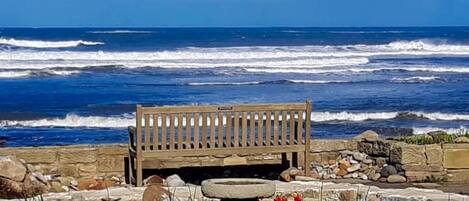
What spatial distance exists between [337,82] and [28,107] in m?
13.6

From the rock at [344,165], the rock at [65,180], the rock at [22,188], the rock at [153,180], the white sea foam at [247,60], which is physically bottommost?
the rock at [65,180]

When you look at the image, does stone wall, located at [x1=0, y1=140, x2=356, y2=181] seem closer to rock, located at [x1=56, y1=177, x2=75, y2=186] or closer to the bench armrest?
rock, located at [x1=56, y1=177, x2=75, y2=186]

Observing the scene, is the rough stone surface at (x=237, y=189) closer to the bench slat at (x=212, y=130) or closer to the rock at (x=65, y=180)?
the bench slat at (x=212, y=130)

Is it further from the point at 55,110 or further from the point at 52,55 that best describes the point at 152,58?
the point at 55,110

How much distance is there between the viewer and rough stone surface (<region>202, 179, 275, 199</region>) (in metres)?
6.00

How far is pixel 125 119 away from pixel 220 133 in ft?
33.0

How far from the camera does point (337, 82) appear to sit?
35.4 m

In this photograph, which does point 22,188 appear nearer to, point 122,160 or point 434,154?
point 122,160

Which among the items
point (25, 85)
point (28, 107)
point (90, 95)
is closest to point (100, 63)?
point (25, 85)

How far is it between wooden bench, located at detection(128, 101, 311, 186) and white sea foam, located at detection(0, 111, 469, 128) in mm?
8600

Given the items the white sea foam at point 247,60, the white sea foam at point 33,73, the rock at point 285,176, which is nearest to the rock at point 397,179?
the rock at point 285,176

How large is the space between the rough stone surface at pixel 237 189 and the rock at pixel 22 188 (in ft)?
12.7

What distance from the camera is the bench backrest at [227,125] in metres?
11.6

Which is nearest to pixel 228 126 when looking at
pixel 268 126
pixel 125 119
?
pixel 268 126
